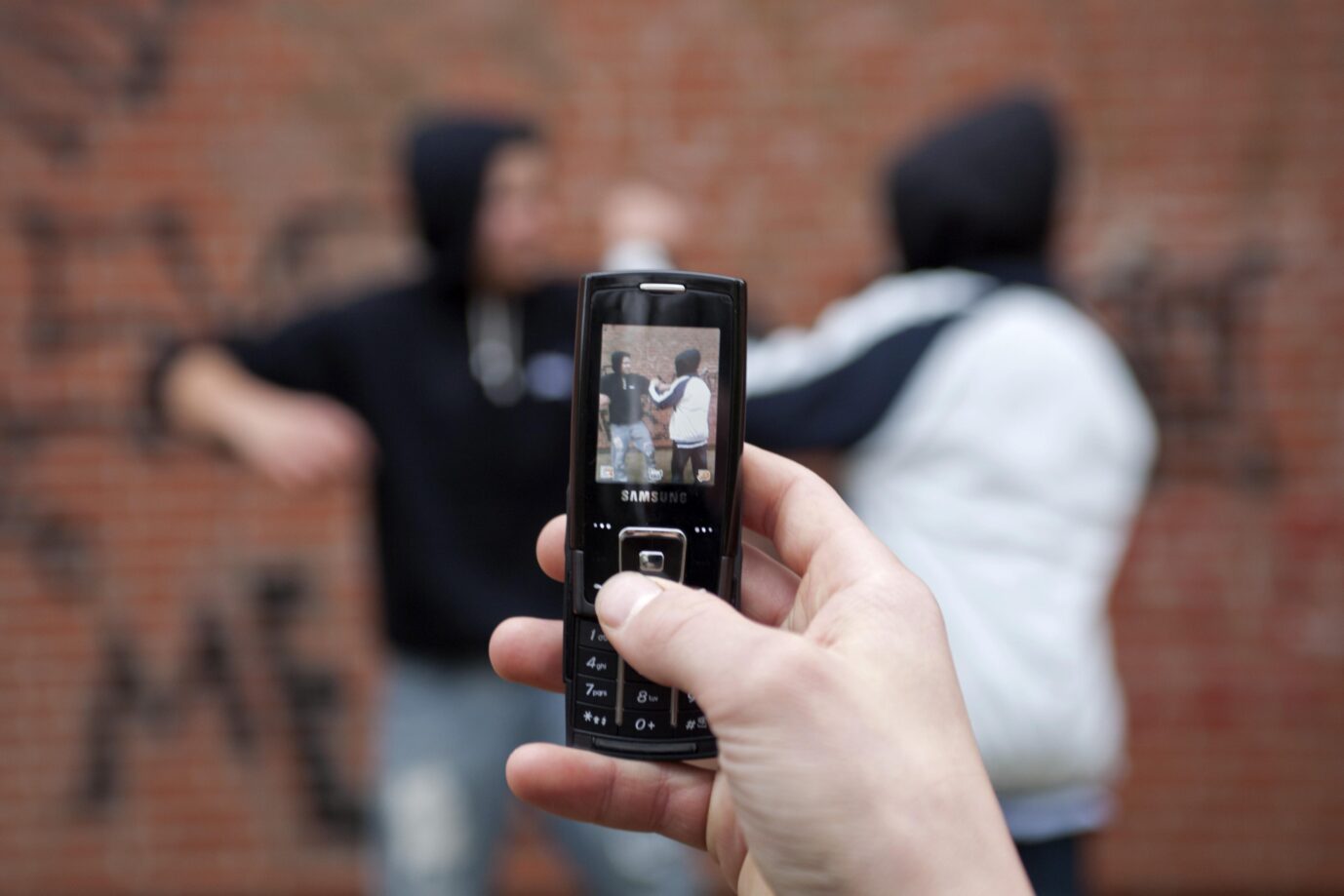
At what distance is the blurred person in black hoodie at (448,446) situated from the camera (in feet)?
7.93

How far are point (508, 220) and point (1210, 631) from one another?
2151mm

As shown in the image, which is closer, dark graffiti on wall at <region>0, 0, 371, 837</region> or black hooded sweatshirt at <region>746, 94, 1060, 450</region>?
black hooded sweatshirt at <region>746, 94, 1060, 450</region>

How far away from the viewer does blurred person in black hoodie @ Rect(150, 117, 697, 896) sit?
242cm

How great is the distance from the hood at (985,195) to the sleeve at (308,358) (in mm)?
1190

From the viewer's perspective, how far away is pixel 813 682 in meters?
0.97

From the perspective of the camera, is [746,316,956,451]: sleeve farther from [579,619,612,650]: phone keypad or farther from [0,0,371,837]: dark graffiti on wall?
[0,0,371,837]: dark graffiti on wall

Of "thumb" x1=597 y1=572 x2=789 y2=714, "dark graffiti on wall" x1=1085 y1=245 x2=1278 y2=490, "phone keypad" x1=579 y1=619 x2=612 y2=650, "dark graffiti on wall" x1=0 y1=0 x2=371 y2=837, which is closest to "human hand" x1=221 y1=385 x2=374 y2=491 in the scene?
"dark graffiti on wall" x1=0 y1=0 x2=371 y2=837

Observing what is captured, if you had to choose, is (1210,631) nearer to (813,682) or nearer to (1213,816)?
(1213,816)

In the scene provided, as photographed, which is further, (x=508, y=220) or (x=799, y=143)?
(x=799, y=143)

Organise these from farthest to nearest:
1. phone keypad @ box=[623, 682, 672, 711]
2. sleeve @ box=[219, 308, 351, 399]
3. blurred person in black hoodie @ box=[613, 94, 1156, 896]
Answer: sleeve @ box=[219, 308, 351, 399] < blurred person in black hoodie @ box=[613, 94, 1156, 896] < phone keypad @ box=[623, 682, 672, 711]

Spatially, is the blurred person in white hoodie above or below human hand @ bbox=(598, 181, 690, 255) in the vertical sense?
below

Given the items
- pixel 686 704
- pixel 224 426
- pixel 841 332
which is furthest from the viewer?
pixel 224 426

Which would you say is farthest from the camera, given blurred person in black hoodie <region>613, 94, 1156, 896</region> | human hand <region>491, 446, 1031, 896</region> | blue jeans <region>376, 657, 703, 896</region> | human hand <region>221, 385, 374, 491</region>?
blue jeans <region>376, 657, 703, 896</region>

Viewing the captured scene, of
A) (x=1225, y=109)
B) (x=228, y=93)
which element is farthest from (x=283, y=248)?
(x=1225, y=109)
